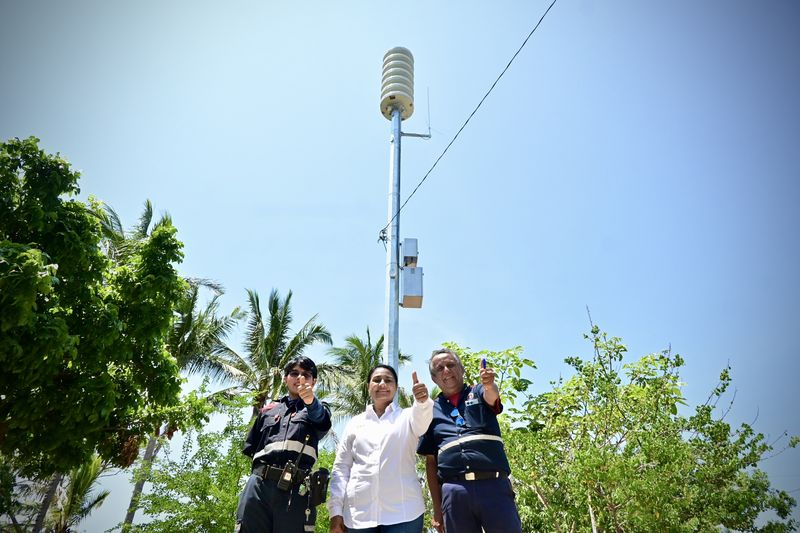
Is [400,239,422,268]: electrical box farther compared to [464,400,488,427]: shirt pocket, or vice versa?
[400,239,422,268]: electrical box

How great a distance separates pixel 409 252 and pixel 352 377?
50.6 feet

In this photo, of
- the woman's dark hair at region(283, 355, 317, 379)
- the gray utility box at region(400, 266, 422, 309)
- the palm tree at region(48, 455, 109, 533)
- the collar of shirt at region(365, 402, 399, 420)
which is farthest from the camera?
the palm tree at region(48, 455, 109, 533)

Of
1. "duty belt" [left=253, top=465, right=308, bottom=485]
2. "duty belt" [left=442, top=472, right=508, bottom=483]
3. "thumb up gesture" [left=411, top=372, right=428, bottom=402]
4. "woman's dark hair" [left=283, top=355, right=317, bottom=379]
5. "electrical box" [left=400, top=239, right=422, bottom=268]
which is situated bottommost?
"duty belt" [left=442, top=472, right=508, bottom=483]

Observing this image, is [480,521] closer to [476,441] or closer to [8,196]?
[476,441]

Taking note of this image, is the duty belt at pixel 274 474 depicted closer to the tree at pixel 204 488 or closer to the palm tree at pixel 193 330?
the tree at pixel 204 488

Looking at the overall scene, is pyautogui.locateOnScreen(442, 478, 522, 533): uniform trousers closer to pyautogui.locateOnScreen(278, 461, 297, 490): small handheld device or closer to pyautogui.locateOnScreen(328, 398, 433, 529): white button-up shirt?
pyautogui.locateOnScreen(328, 398, 433, 529): white button-up shirt

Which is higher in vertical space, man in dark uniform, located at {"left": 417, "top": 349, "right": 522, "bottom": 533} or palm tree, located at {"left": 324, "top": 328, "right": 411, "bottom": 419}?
palm tree, located at {"left": 324, "top": 328, "right": 411, "bottom": 419}

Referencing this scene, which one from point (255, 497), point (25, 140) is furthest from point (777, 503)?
point (25, 140)

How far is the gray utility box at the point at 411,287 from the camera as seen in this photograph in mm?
6465

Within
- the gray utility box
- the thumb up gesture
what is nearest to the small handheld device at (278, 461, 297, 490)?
the thumb up gesture

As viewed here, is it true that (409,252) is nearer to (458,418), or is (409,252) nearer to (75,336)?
(458,418)

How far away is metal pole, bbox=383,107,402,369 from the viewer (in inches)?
231

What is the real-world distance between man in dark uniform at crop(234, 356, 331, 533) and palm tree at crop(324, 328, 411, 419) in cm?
1683

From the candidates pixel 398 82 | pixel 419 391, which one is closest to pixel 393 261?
pixel 398 82
